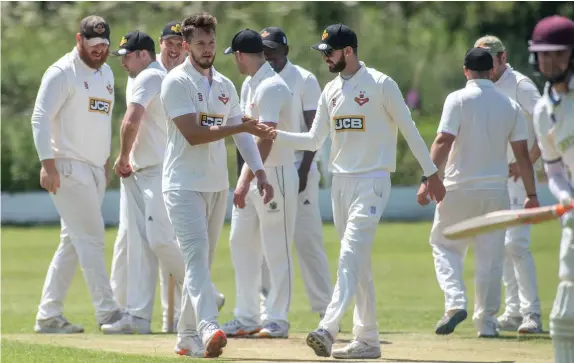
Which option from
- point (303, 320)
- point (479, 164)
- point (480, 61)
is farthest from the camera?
point (303, 320)

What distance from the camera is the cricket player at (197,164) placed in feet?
27.9

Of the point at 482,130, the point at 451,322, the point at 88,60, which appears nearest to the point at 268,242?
the point at 451,322

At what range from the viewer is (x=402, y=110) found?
8727 mm

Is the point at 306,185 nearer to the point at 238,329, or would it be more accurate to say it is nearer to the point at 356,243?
the point at 238,329

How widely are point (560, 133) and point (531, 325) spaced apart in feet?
12.9

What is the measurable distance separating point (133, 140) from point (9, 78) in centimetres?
1746

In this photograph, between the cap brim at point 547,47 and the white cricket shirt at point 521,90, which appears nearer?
the cap brim at point 547,47

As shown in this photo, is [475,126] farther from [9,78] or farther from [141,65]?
[9,78]

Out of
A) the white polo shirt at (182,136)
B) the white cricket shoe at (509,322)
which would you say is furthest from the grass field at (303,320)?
the white polo shirt at (182,136)

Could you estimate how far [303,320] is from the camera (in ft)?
38.3

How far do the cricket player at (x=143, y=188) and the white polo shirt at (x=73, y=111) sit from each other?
0.28 m

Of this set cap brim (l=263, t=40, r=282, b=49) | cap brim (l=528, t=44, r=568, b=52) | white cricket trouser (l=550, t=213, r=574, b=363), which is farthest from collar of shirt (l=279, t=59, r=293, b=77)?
white cricket trouser (l=550, t=213, r=574, b=363)

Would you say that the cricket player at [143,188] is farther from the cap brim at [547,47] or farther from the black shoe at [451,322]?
the cap brim at [547,47]

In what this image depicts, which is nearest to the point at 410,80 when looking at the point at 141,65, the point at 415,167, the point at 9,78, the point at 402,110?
the point at 415,167
